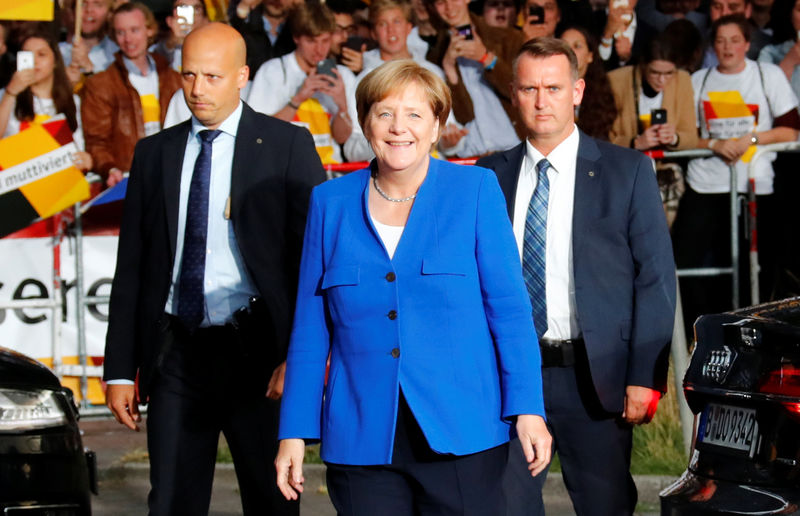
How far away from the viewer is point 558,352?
15.6 feet

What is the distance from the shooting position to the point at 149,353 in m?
4.74

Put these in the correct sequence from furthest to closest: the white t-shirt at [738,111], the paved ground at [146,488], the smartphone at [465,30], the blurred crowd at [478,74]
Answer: the smartphone at [465,30] → the blurred crowd at [478,74] → the white t-shirt at [738,111] → the paved ground at [146,488]

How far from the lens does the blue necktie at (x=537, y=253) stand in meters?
4.74

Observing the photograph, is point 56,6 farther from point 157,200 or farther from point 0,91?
point 157,200

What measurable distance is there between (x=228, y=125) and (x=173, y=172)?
260mm

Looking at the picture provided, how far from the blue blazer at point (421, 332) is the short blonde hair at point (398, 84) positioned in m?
0.22

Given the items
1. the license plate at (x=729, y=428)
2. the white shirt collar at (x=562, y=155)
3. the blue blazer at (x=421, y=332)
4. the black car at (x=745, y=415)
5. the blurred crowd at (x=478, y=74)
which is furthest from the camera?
the blurred crowd at (x=478, y=74)

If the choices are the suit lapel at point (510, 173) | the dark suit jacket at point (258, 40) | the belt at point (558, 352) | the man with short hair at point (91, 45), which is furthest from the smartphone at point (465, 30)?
the belt at point (558, 352)

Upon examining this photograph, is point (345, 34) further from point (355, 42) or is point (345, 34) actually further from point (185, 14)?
point (185, 14)

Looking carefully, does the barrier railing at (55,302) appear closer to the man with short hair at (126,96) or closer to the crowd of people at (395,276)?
the man with short hair at (126,96)

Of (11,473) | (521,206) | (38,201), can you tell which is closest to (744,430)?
(521,206)

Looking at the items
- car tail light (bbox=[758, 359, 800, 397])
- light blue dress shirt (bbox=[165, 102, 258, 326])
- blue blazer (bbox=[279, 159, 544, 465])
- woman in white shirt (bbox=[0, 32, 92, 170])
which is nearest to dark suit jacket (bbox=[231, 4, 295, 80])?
woman in white shirt (bbox=[0, 32, 92, 170])

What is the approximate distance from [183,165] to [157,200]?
0.52ft

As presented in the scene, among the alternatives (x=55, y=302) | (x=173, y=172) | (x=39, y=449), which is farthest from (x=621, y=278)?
(x=55, y=302)
